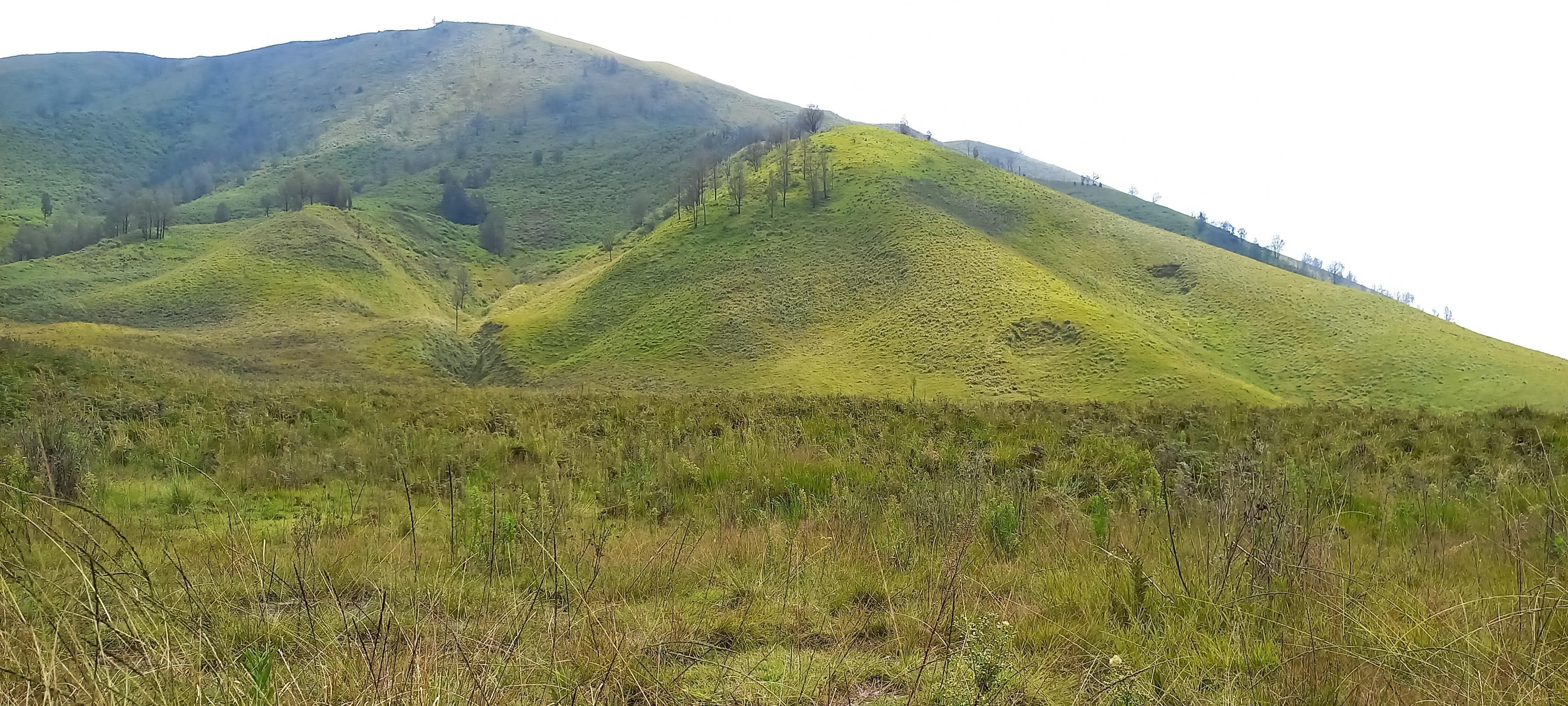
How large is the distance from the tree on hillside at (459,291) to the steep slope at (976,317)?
5.14m

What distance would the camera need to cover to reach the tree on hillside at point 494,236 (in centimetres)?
11656

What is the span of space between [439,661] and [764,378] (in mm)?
55003

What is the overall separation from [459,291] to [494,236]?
31.9 m

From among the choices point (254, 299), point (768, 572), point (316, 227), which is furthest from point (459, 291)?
point (768, 572)

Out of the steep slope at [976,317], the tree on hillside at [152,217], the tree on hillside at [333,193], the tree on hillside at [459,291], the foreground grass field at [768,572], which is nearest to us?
the foreground grass field at [768,572]

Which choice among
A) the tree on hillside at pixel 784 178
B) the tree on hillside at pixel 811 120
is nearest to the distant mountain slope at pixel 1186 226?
the tree on hillside at pixel 811 120

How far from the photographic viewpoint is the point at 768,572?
3816 millimetres

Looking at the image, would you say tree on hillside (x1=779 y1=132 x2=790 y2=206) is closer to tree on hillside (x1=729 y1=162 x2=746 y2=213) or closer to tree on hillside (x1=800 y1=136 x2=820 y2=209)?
tree on hillside (x1=800 y1=136 x2=820 y2=209)

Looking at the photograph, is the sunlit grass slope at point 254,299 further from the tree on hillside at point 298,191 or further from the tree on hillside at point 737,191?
the tree on hillside at point 737,191

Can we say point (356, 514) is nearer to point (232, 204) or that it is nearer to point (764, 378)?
point (764, 378)

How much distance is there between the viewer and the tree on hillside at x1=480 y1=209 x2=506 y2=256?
382 feet

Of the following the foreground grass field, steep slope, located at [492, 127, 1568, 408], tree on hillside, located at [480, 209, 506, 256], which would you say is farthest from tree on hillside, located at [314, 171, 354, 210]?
the foreground grass field

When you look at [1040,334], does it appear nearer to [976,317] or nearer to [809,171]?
[976,317]

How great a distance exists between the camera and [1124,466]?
7.46m
